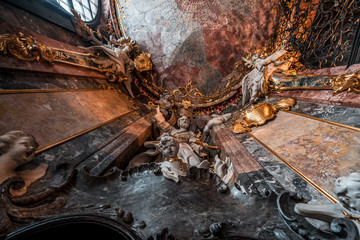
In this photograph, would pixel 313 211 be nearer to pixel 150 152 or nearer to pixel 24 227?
pixel 24 227

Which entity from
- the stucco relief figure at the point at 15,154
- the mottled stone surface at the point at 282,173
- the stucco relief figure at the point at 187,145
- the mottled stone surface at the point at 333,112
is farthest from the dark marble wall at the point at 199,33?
the stucco relief figure at the point at 15,154

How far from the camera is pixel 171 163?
95.8 inches

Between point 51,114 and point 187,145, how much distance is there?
2.36 m

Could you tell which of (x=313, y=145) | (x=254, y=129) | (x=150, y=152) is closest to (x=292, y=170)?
(x=313, y=145)

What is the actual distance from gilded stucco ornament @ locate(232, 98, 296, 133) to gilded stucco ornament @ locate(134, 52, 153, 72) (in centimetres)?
394

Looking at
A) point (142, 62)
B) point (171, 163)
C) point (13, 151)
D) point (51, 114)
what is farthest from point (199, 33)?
point (13, 151)

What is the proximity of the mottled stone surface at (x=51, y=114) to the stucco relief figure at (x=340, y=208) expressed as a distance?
9.11ft

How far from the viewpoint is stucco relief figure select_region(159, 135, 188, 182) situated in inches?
81.6

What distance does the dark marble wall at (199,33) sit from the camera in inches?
220

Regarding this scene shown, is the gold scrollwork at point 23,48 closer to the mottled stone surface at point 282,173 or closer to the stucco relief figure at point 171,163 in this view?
the stucco relief figure at point 171,163

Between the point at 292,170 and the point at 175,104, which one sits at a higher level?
the point at 175,104

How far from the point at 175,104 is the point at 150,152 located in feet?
10.4

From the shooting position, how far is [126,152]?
293cm

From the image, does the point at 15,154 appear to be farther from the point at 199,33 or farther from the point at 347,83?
the point at 199,33
